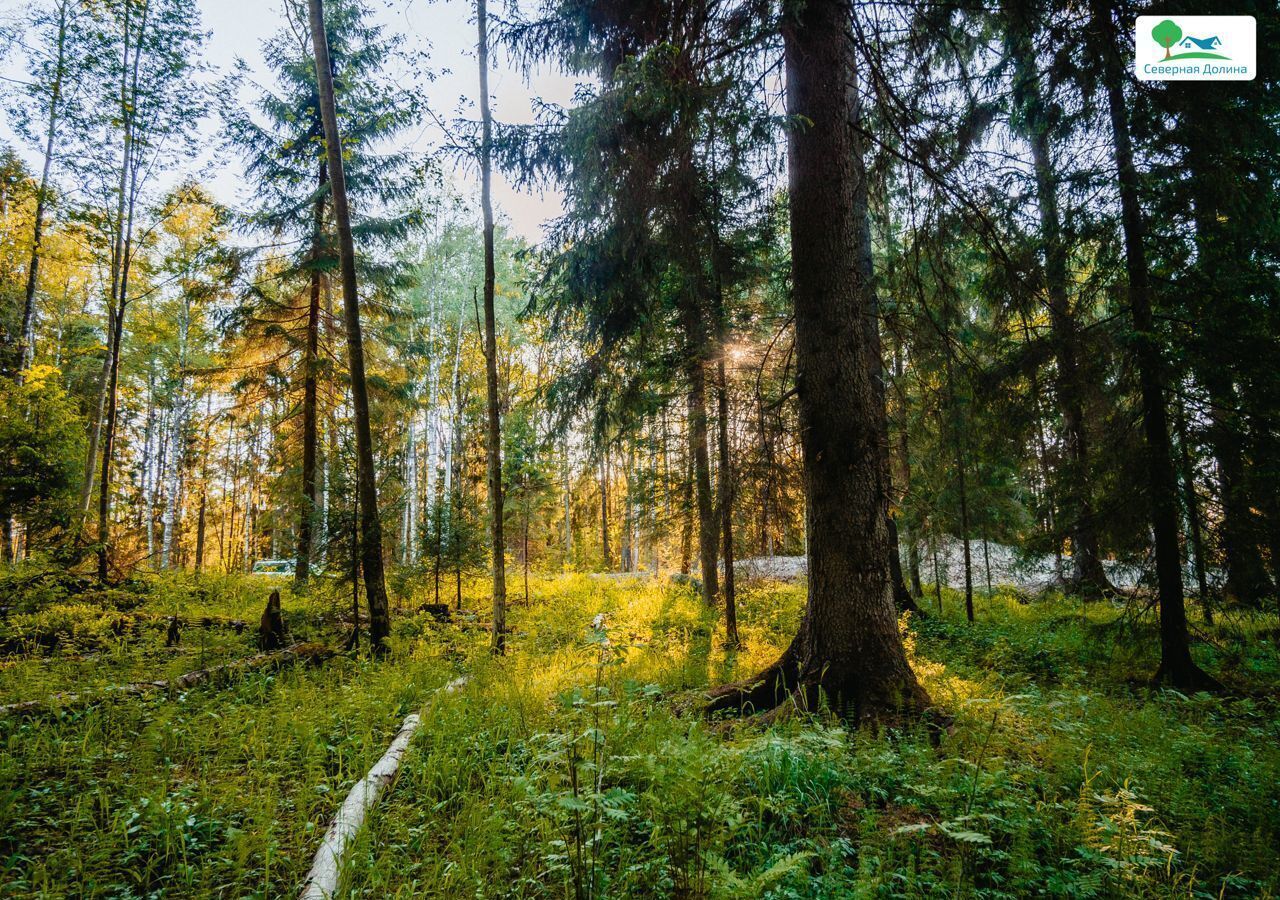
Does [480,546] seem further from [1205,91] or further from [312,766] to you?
[1205,91]

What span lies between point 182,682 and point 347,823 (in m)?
4.27

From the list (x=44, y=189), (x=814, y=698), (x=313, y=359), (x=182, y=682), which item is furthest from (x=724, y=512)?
(x=44, y=189)

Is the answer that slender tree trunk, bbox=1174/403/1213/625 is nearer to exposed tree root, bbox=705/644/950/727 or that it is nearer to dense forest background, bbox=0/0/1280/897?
dense forest background, bbox=0/0/1280/897

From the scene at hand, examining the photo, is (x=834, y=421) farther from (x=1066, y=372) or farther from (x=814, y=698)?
(x=1066, y=372)

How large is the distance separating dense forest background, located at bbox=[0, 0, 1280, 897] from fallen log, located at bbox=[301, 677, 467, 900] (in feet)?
3.91

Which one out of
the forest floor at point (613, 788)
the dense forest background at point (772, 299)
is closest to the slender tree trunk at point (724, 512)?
the dense forest background at point (772, 299)

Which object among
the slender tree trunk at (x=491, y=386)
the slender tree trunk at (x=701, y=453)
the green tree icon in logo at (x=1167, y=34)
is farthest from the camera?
the slender tree trunk at (x=491, y=386)

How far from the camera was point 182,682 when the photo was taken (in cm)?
557

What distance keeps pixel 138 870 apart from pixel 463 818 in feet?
5.30

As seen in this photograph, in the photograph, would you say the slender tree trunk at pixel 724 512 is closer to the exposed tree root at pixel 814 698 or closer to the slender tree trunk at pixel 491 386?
the exposed tree root at pixel 814 698

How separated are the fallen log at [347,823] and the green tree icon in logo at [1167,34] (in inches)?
368

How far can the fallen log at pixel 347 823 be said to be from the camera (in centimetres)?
245

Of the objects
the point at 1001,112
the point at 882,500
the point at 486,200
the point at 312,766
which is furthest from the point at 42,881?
the point at 1001,112

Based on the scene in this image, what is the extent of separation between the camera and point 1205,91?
5188mm
